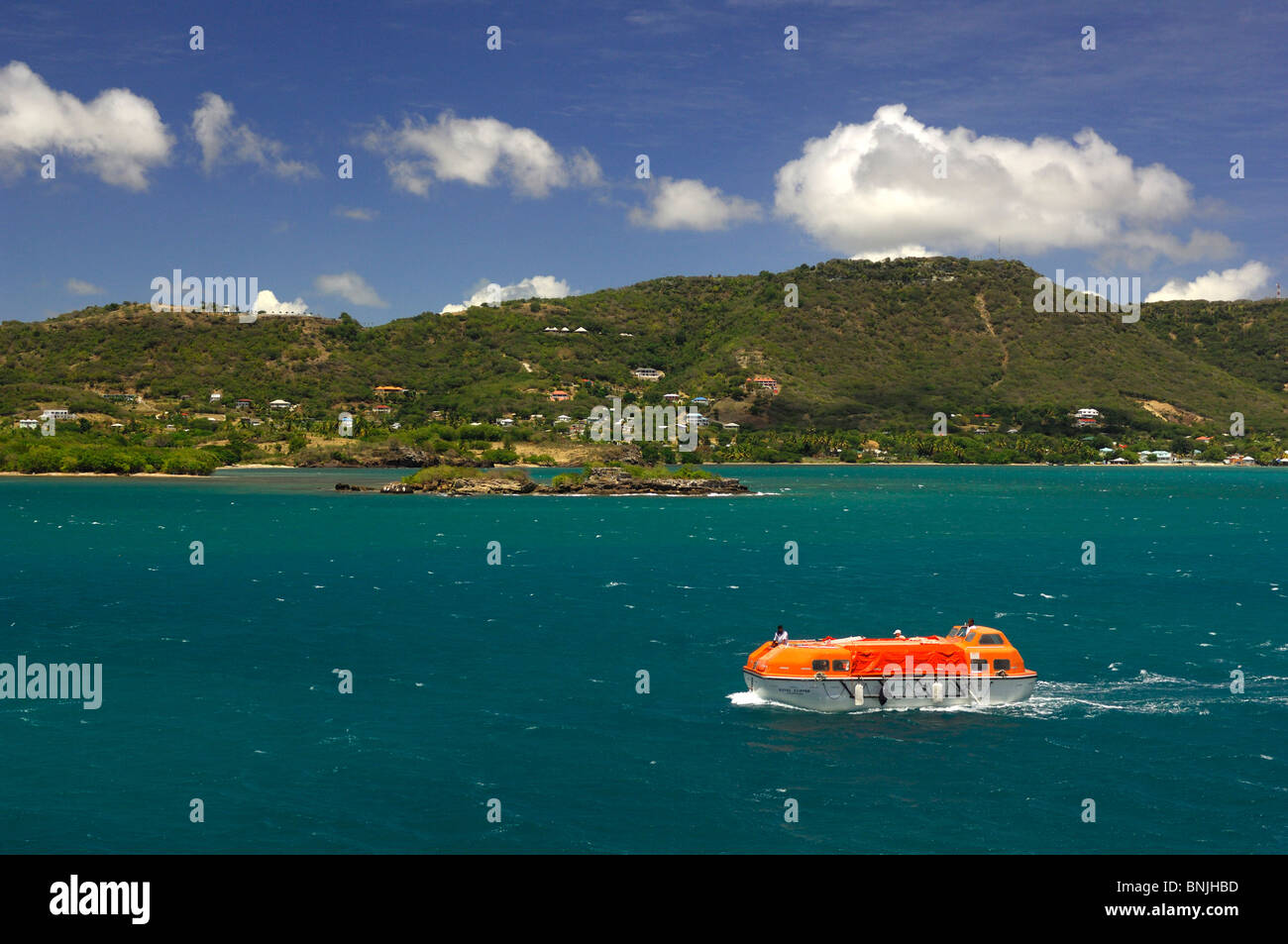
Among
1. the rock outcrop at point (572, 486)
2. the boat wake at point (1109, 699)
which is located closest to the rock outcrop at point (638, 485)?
the rock outcrop at point (572, 486)

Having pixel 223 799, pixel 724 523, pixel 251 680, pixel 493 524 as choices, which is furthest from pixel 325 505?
pixel 223 799

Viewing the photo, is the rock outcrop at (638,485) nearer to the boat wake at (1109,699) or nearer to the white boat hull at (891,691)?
the boat wake at (1109,699)

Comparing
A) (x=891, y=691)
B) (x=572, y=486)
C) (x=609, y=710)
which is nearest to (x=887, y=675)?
(x=891, y=691)

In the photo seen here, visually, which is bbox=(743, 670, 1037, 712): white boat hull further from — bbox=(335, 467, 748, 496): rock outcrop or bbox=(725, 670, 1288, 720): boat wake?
bbox=(335, 467, 748, 496): rock outcrop

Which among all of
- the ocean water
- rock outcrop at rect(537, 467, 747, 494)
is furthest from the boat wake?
rock outcrop at rect(537, 467, 747, 494)
